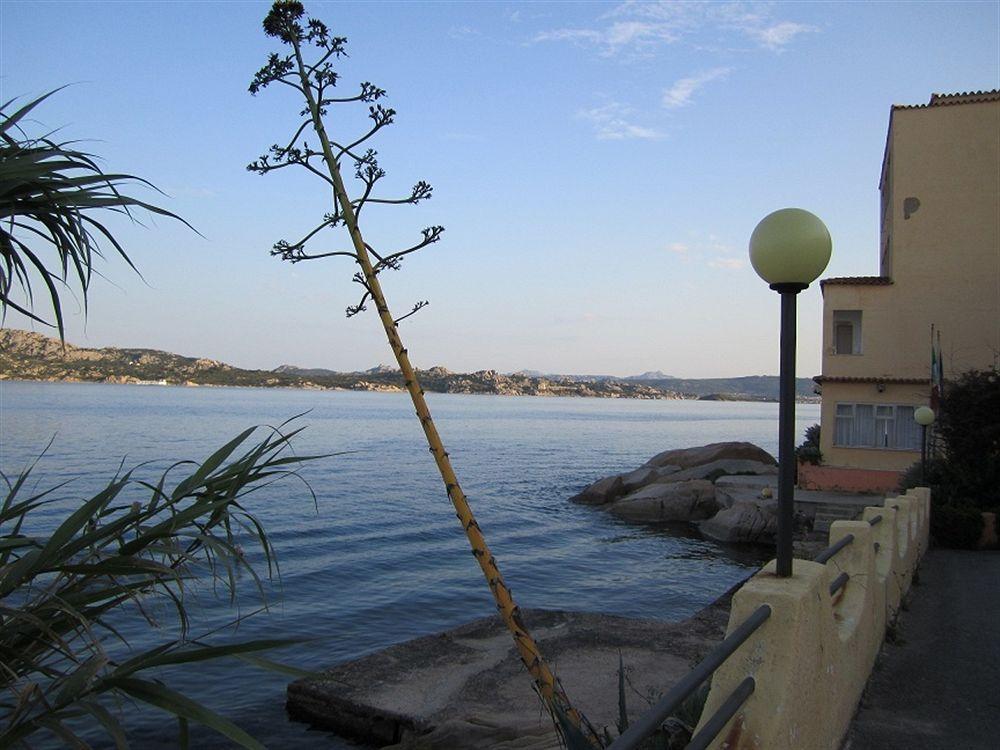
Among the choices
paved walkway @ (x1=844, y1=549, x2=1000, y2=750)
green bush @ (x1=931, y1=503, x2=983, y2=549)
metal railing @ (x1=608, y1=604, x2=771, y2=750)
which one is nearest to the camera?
metal railing @ (x1=608, y1=604, x2=771, y2=750)

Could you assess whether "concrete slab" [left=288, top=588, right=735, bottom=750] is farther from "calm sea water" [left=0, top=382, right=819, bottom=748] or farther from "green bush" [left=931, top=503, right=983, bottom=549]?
"green bush" [left=931, top=503, right=983, bottom=549]

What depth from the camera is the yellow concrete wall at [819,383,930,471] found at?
25.8m

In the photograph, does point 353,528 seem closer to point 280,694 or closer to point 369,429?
point 280,694

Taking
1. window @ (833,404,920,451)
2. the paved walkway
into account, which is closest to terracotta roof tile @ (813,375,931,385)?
window @ (833,404,920,451)

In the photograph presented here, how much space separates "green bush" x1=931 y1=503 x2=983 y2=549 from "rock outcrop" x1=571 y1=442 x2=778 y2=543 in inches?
293

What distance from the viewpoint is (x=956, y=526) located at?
15.4 metres

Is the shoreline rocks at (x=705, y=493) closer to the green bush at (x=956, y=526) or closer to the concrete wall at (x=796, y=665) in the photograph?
the green bush at (x=956, y=526)

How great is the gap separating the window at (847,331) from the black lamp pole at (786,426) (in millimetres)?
24078

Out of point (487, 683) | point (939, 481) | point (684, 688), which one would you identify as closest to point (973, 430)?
point (939, 481)

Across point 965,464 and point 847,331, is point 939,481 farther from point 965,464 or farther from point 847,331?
point 847,331

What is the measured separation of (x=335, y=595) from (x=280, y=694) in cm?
600

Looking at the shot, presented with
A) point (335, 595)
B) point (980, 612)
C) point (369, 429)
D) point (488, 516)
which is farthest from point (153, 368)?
point (980, 612)

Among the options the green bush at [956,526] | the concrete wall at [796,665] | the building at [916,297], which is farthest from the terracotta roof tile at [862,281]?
the concrete wall at [796,665]

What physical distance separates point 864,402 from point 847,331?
274 centimetres
